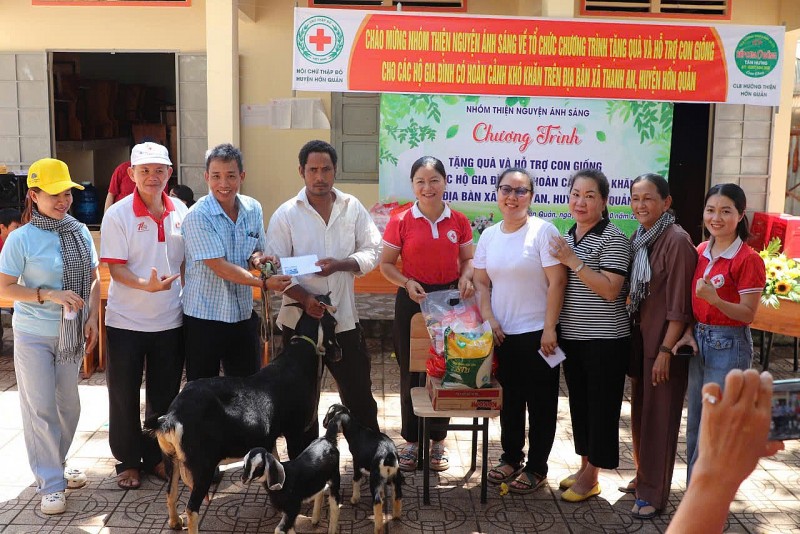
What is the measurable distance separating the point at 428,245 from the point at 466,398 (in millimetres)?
978

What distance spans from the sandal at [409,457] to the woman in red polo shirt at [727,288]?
167cm

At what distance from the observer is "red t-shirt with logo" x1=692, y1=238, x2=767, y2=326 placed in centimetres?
359

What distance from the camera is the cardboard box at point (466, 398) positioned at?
4020 millimetres

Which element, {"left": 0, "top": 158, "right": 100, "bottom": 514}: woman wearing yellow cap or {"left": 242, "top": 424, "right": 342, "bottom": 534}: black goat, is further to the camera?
{"left": 0, "top": 158, "right": 100, "bottom": 514}: woman wearing yellow cap

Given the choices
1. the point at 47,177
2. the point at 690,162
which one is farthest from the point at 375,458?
the point at 690,162

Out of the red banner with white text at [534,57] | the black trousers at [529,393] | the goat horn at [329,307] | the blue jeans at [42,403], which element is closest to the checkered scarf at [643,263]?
the black trousers at [529,393]

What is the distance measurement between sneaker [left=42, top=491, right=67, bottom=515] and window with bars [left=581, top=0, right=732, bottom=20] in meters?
7.58

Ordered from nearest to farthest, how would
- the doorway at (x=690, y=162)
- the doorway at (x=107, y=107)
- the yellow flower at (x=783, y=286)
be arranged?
the yellow flower at (x=783, y=286) < the doorway at (x=690, y=162) < the doorway at (x=107, y=107)

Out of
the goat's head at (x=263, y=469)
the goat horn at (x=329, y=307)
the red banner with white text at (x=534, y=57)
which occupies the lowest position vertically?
the goat's head at (x=263, y=469)

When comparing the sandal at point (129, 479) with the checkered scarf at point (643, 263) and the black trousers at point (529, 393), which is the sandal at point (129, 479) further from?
the checkered scarf at point (643, 263)

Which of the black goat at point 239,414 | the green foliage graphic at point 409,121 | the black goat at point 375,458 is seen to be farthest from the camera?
the green foliage graphic at point 409,121

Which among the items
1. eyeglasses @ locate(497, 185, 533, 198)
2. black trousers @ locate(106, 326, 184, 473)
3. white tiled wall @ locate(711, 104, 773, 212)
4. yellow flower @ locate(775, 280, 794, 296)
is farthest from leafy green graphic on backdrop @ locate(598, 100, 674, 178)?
black trousers @ locate(106, 326, 184, 473)

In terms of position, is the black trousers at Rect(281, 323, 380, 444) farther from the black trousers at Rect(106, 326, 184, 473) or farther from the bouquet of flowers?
the bouquet of flowers

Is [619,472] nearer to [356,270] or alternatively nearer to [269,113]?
[356,270]
